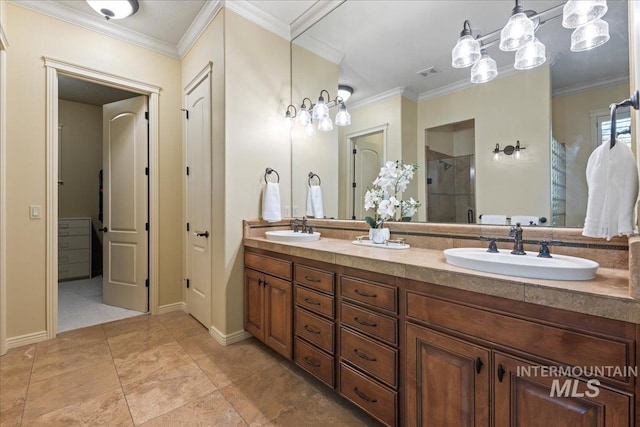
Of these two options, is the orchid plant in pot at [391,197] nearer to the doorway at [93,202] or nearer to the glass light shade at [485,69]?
the glass light shade at [485,69]

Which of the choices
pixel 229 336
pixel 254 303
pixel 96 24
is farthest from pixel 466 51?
pixel 96 24

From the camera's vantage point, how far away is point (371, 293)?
4.73 ft

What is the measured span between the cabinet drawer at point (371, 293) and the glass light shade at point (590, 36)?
1387 mm

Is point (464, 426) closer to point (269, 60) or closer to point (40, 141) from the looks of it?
point (269, 60)

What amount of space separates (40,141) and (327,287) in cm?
278

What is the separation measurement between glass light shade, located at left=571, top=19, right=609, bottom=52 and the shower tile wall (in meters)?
0.67

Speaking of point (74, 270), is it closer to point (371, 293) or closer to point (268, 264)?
point (268, 264)

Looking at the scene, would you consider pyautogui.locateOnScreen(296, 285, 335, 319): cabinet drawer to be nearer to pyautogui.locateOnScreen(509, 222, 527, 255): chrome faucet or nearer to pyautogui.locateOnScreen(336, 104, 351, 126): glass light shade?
pyautogui.locateOnScreen(509, 222, 527, 255): chrome faucet

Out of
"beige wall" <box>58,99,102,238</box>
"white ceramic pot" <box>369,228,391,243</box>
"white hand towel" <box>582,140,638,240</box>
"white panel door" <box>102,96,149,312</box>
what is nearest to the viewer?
"white hand towel" <box>582,140,638,240</box>

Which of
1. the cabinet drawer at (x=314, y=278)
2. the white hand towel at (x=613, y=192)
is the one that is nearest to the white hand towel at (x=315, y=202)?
the cabinet drawer at (x=314, y=278)

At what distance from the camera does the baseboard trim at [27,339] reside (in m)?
2.33

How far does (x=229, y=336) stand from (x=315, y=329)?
3.43 ft

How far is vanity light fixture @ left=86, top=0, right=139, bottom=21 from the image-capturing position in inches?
90.8

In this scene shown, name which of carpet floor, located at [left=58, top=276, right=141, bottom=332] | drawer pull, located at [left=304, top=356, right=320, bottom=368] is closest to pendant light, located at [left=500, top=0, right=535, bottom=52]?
drawer pull, located at [left=304, top=356, right=320, bottom=368]
